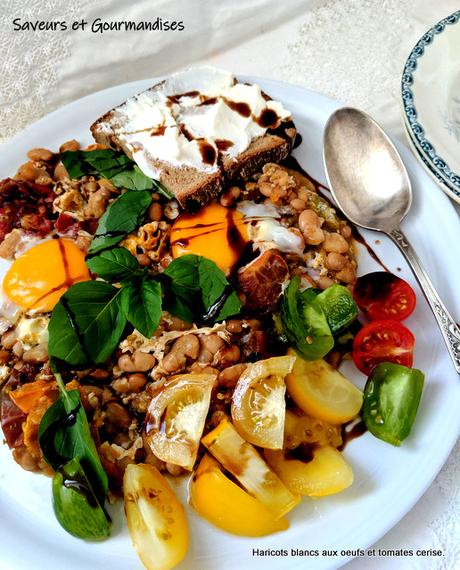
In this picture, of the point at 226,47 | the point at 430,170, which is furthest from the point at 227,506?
the point at 226,47

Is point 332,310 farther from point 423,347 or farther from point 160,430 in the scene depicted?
point 160,430

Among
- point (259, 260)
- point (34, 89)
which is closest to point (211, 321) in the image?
point (259, 260)

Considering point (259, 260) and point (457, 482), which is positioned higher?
point (259, 260)

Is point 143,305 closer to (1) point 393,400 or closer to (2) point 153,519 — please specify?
(2) point 153,519

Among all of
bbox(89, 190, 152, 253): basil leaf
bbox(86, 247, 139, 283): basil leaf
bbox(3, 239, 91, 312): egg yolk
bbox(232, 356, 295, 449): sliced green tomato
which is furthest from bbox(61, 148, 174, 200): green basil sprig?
bbox(232, 356, 295, 449): sliced green tomato

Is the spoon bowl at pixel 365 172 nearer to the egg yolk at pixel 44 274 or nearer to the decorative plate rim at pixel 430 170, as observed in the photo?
the decorative plate rim at pixel 430 170

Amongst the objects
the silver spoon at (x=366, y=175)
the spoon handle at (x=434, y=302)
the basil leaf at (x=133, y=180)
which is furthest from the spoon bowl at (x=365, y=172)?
the basil leaf at (x=133, y=180)
